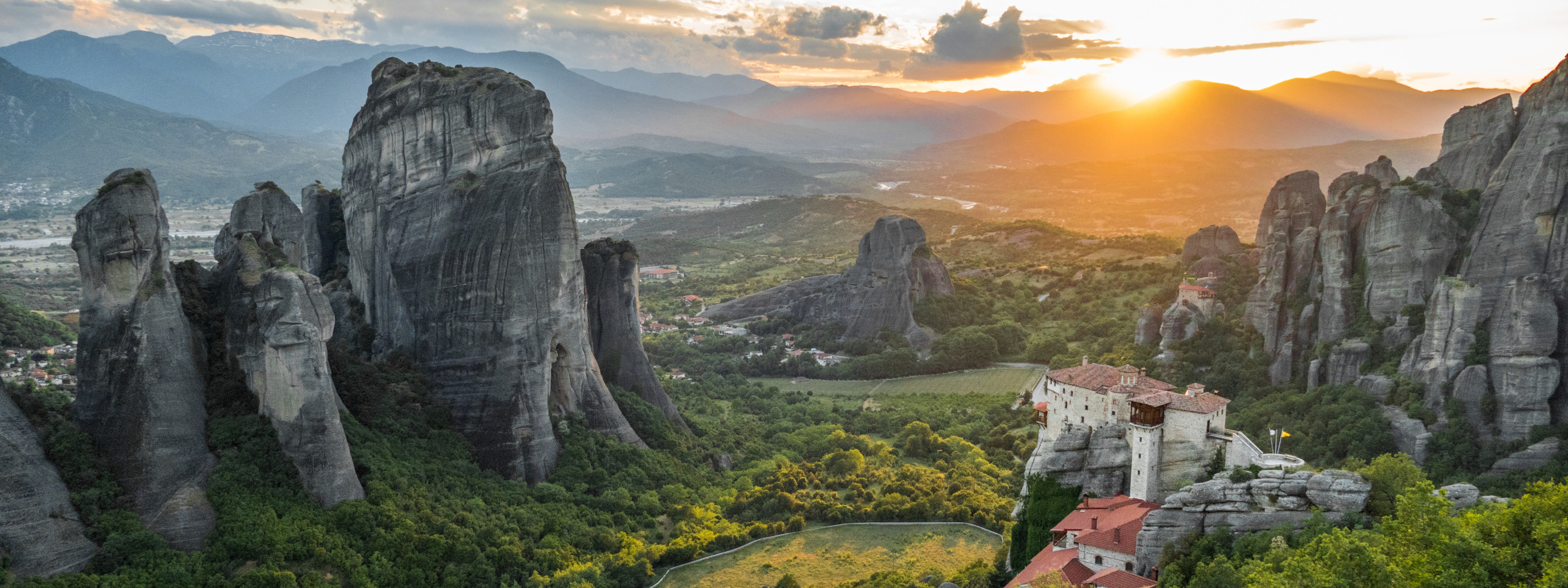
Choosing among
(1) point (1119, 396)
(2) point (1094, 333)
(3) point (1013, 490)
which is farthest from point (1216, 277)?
(1) point (1119, 396)

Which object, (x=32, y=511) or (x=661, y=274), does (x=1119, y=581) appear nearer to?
(x=32, y=511)

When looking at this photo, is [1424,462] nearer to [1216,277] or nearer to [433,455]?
[1216,277]

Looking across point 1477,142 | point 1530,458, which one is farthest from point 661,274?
point 1530,458

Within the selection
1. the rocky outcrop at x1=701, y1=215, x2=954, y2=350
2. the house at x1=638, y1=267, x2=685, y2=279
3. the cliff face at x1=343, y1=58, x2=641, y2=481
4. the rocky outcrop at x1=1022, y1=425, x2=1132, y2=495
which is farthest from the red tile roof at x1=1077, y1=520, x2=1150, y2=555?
the house at x1=638, y1=267, x2=685, y2=279

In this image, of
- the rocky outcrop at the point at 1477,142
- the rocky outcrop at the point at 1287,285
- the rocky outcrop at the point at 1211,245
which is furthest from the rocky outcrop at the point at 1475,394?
the rocky outcrop at the point at 1211,245

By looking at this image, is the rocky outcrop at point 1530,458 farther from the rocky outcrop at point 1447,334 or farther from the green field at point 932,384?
the green field at point 932,384

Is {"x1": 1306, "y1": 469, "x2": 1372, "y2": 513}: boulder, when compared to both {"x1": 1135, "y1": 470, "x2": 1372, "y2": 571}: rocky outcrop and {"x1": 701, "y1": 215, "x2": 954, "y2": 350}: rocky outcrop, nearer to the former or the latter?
{"x1": 1135, "y1": 470, "x2": 1372, "y2": 571}: rocky outcrop
